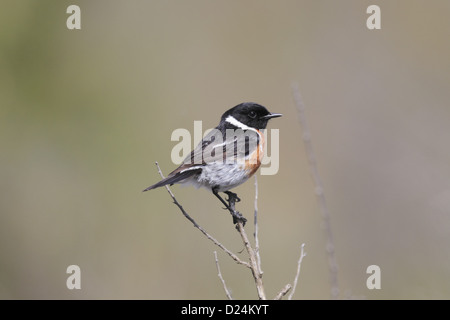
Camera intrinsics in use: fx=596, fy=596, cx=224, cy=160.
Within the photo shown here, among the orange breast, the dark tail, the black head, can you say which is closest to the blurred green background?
the black head

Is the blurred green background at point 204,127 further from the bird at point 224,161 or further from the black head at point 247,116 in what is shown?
the bird at point 224,161

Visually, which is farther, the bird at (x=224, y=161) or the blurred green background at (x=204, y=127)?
the blurred green background at (x=204, y=127)

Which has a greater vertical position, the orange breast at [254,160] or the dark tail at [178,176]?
the orange breast at [254,160]

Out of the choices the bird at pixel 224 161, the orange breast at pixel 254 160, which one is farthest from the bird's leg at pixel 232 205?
the orange breast at pixel 254 160

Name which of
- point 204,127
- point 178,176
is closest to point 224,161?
point 178,176

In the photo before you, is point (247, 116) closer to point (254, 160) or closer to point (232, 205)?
point (254, 160)

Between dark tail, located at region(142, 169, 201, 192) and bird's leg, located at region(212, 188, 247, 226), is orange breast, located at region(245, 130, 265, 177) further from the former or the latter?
dark tail, located at region(142, 169, 201, 192)

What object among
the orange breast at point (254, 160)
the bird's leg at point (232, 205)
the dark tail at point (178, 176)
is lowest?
the bird's leg at point (232, 205)
